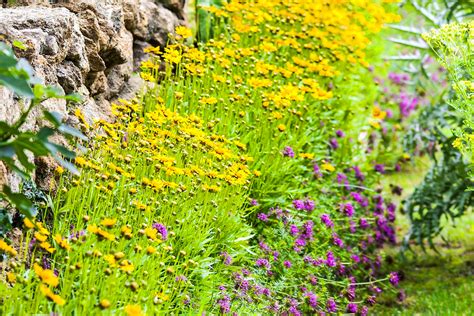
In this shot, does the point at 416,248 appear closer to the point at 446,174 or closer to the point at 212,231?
the point at 446,174

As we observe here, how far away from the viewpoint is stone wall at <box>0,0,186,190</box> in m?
3.40

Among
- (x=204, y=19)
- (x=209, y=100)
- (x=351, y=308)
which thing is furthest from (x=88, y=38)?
(x=351, y=308)

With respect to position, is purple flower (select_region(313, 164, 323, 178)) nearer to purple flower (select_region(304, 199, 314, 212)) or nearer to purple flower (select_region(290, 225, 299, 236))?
purple flower (select_region(304, 199, 314, 212))

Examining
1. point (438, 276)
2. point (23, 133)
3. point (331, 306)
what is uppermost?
point (23, 133)

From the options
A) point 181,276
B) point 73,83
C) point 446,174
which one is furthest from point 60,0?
point 446,174

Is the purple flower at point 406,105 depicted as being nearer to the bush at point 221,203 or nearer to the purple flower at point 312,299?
the bush at point 221,203

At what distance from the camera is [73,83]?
147 inches

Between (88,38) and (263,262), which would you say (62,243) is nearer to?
(263,262)

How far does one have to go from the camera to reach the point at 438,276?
18.3ft

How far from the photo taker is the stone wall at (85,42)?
340cm

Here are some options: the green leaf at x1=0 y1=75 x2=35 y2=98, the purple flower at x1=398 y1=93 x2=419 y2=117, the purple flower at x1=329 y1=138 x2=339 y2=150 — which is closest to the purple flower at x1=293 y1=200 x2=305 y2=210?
the purple flower at x1=329 y1=138 x2=339 y2=150

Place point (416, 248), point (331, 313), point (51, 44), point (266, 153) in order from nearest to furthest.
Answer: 1. point (51, 44)
2. point (331, 313)
3. point (266, 153)
4. point (416, 248)

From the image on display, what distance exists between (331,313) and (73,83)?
170 cm

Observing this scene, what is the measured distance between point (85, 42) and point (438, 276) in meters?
3.07
